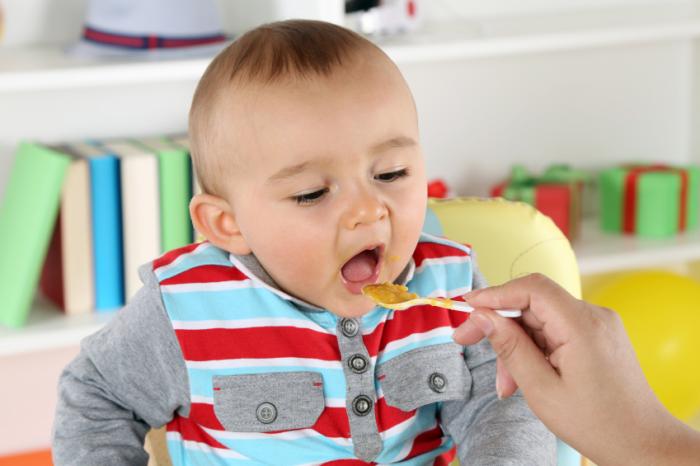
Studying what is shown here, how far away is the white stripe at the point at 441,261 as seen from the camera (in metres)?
1.26

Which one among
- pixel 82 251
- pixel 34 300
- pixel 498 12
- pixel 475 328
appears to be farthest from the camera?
pixel 498 12

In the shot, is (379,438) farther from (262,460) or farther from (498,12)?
(498,12)

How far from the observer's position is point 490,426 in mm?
1176

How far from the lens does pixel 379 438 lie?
3.92 feet

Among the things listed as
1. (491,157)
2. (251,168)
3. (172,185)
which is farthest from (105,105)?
(251,168)

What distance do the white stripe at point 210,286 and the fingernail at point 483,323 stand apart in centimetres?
30

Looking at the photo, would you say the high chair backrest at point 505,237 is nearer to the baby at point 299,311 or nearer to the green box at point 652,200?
the baby at point 299,311

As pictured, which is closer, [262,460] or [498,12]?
[262,460]

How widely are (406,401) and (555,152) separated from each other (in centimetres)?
150

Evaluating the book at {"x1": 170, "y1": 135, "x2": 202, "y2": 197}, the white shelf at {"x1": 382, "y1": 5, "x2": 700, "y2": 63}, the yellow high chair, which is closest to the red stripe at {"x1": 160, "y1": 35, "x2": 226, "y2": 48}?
the book at {"x1": 170, "y1": 135, "x2": 202, "y2": 197}

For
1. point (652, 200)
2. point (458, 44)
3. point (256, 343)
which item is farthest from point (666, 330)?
point (256, 343)

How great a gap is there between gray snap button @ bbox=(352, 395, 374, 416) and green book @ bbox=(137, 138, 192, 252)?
932mm

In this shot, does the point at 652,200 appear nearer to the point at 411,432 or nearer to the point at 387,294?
the point at 411,432

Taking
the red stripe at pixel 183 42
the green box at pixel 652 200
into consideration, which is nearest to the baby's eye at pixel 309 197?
the red stripe at pixel 183 42
